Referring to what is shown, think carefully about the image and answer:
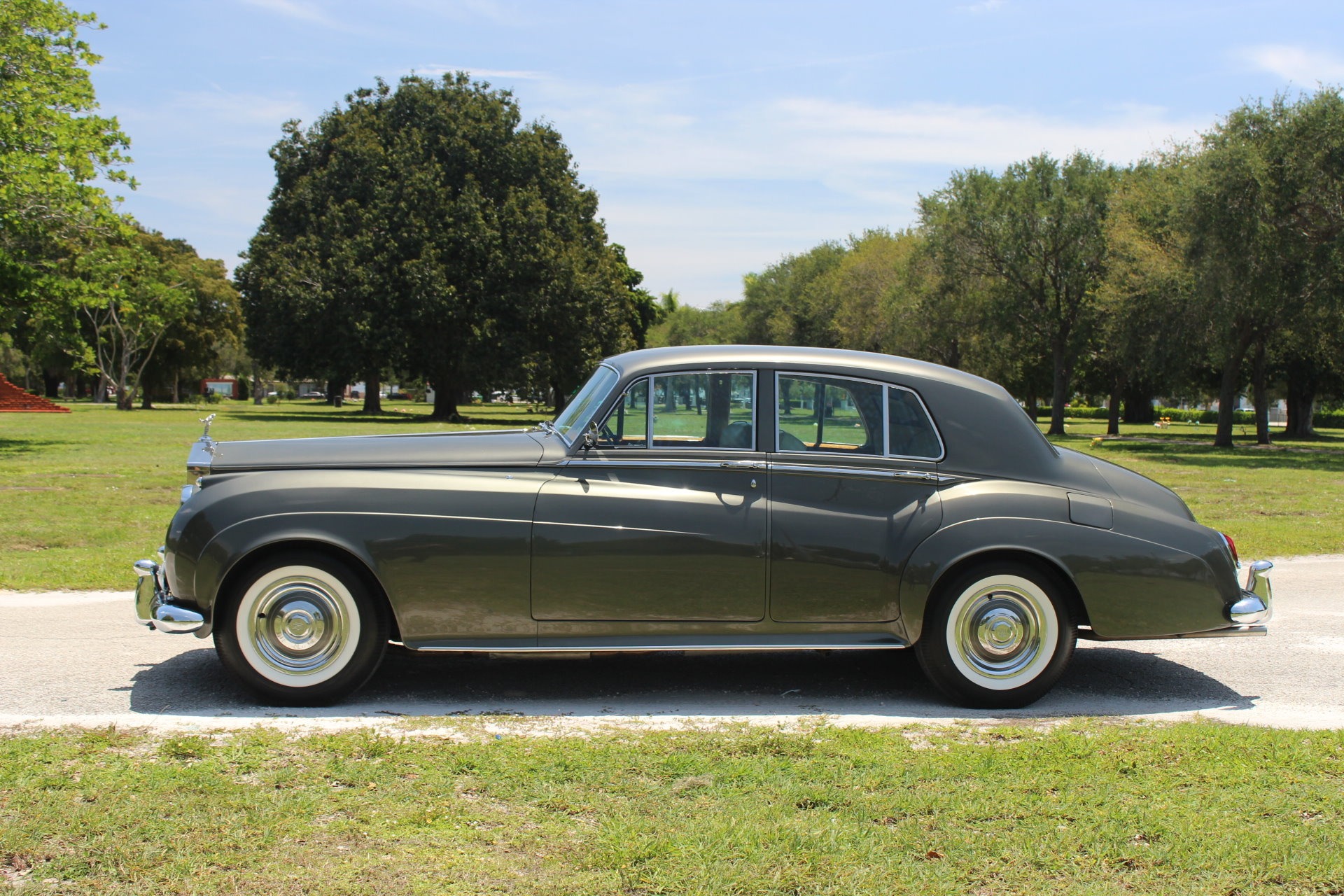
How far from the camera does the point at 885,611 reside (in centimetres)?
535

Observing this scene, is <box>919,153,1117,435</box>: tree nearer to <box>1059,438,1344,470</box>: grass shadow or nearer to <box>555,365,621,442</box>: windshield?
<box>1059,438,1344,470</box>: grass shadow

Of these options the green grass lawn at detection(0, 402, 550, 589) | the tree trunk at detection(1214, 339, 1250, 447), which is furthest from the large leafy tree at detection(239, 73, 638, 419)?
the tree trunk at detection(1214, 339, 1250, 447)

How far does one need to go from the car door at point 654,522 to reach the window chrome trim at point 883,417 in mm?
157

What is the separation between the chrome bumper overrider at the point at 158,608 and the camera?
5.07 meters

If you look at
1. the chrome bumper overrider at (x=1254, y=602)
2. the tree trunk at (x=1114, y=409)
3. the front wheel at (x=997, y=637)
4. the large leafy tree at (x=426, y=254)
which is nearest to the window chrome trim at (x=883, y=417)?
the front wheel at (x=997, y=637)

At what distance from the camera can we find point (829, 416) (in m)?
5.52

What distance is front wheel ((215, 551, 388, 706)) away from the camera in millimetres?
5152

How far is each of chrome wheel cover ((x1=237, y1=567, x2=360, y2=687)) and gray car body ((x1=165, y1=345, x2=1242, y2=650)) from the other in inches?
5.4

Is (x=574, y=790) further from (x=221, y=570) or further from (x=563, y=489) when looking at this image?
(x=221, y=570)

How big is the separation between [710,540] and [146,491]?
12.3 metres

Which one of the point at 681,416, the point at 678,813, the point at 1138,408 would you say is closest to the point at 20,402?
the point at 681,416

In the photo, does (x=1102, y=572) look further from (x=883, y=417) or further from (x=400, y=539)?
(x=400, y=539)

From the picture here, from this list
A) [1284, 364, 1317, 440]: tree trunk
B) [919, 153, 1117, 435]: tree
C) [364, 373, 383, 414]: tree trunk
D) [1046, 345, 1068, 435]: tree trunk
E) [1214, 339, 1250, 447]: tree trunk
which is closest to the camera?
[1214, 339, 1250, 447]: tree trunk

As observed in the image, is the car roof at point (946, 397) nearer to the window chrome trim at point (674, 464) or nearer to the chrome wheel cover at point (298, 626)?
the window chrome trim at point (674, 464)
